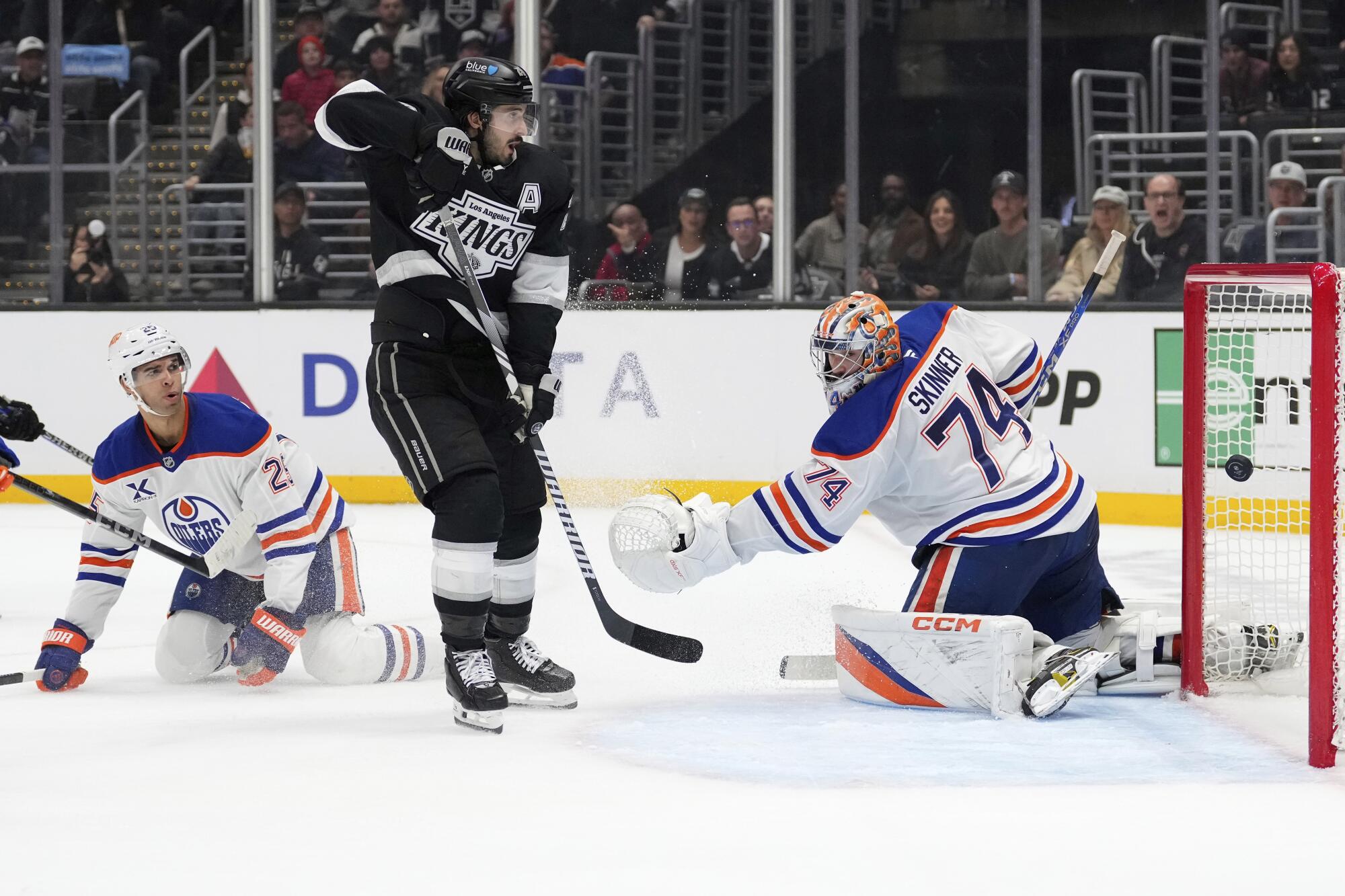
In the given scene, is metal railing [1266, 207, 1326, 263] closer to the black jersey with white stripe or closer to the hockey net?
A: the hockey net

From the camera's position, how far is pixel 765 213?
6887 millimetres

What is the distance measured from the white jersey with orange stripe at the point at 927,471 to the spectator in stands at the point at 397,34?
482 cm

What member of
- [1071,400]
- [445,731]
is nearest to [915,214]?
[1071,400]

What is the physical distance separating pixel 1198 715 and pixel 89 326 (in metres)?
5.25

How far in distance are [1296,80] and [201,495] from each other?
17.1 feet

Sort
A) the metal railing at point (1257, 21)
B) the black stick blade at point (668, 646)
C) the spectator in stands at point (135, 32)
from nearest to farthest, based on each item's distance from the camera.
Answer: the black stick blade at point (668, 646)
the metal railing at point (1257, 21)
the spectator in stands at point (135, 32)

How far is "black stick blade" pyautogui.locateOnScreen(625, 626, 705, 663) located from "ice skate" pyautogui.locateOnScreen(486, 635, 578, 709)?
15cm

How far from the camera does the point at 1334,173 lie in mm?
6406

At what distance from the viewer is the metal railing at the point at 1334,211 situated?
6098 mm

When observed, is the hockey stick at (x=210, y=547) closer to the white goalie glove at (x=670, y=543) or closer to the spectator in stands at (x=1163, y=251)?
the white goalie glove at (x=670, y=543)

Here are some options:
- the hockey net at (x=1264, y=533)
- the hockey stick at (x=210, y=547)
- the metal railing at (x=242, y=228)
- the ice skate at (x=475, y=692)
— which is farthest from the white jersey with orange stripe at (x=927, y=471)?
the metal railing at (x=242, y=228)

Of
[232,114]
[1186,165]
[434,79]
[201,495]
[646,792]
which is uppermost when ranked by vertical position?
[434,79]

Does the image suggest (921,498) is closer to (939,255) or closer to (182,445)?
(182,445)

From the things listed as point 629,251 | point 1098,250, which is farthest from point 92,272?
point 1098,250
